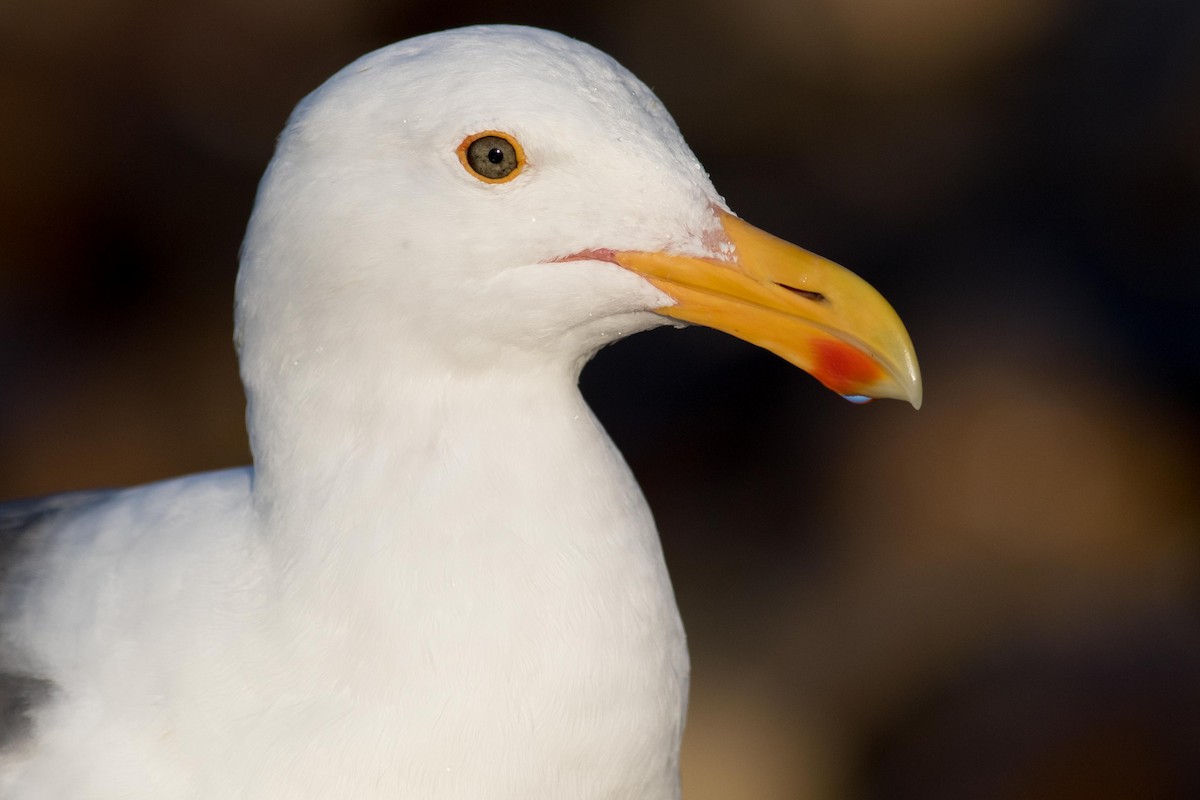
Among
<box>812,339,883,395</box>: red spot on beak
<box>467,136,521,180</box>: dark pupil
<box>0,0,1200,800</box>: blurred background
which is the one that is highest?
<box>467,136,521,180</box>: dark pupil

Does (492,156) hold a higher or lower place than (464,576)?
higher

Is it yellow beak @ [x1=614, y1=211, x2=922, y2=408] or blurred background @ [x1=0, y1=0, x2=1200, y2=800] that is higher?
yellow beak @ [x1=614, y1=211, x2=922, y2=408]

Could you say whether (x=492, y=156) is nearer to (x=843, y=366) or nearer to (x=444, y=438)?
(x=444, y=438)

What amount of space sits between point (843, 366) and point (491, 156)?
473mm

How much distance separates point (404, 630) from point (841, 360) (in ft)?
1.96

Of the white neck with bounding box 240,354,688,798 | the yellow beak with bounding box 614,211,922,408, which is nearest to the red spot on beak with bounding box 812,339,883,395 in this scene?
the yellow beak with bounding box 614,211,922,408

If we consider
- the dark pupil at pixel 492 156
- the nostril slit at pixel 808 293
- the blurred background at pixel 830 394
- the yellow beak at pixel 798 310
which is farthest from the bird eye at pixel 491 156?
the blurred background at pixel 830 394

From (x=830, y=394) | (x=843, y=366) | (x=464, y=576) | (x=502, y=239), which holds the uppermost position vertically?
(x=502, y=239)

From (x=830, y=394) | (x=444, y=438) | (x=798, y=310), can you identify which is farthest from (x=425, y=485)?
(x=830, y=394)

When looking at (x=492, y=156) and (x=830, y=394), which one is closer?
(x=492, y=156)

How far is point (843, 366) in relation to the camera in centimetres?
165

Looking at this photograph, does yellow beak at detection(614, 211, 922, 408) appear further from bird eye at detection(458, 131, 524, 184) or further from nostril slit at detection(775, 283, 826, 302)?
bird eye at detection(458, 131, 524, 184)

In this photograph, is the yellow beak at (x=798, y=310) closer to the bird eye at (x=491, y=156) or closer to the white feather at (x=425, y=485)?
the white feather at (x=425, y=485)

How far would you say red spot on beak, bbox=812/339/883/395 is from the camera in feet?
5.36
